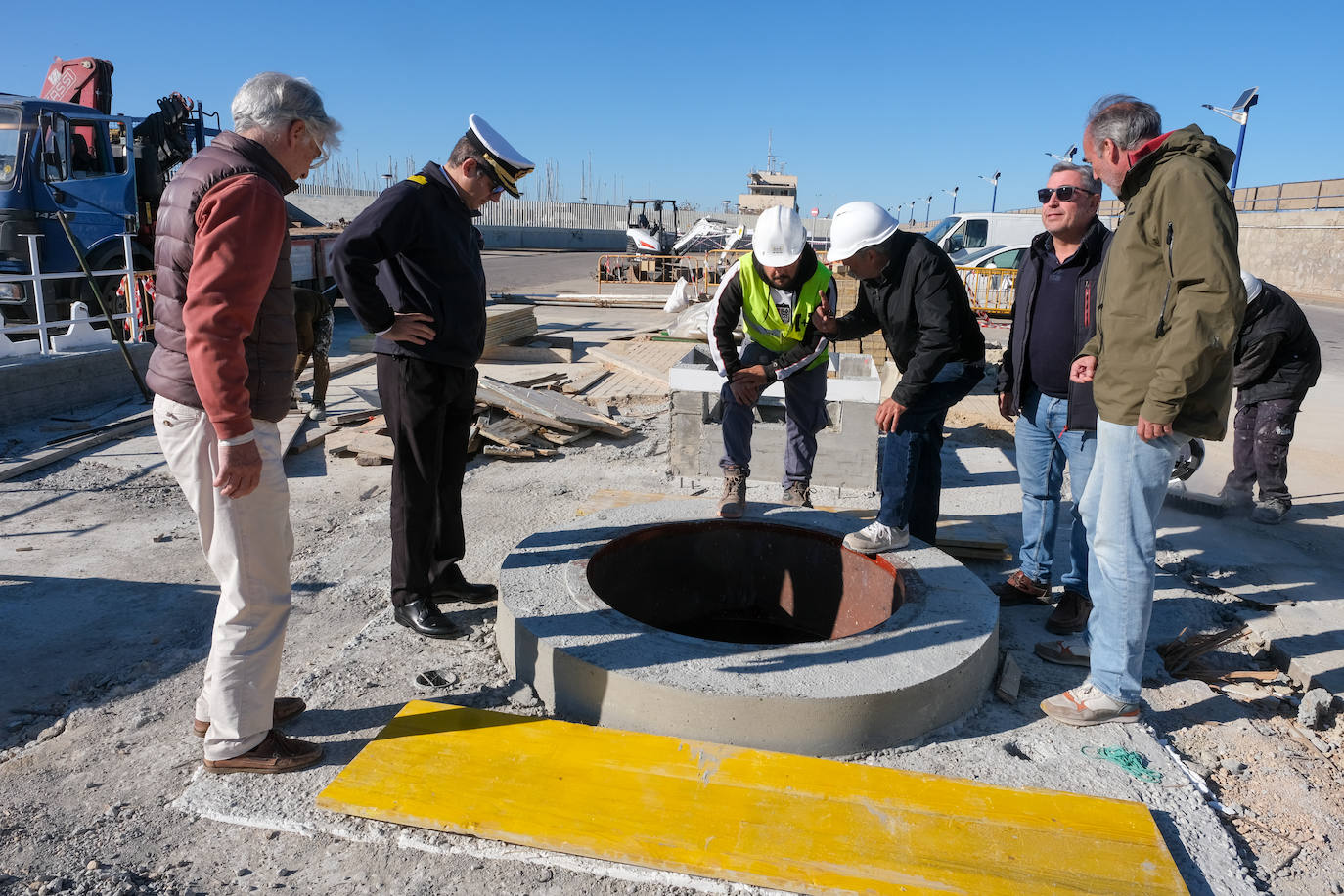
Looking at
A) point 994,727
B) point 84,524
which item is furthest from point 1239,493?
point 84,524

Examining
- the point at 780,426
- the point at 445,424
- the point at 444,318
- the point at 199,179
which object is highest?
the point at 199,179

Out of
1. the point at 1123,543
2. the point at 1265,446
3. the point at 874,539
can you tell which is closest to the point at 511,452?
the point at 874,539

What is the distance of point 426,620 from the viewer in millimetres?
3652

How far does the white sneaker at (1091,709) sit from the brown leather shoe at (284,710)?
2.69 m

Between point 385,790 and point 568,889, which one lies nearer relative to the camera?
point 568,889

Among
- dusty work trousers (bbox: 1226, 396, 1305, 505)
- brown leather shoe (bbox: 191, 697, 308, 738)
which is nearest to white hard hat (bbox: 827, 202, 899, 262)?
brown leather shoe (bbox: 191, 697, 308, 738)

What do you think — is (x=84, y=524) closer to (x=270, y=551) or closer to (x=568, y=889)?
(x=270, y=551)

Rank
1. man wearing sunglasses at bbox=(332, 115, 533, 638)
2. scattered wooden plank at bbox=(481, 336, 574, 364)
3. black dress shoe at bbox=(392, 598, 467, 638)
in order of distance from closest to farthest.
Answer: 1. man wearing sunglasses at bbox=(332, 115, 533, 638)
2. black dress shoe at bbox=(392, 598, 467, 638)
3. scattered wooden plank at bbox=(481, 336, 574, 364)

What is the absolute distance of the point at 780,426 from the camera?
5.97 metres

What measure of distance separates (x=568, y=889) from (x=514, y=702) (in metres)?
0.98

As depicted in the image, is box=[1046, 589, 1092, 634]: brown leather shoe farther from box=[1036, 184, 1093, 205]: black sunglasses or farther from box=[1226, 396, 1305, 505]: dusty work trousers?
box=[1226, 396, 1305, 505]: dusty work trousers

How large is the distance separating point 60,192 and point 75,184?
0.22 m

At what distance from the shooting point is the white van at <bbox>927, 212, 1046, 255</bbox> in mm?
19016

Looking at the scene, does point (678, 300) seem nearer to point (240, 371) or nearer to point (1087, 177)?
point (1087, 177)
